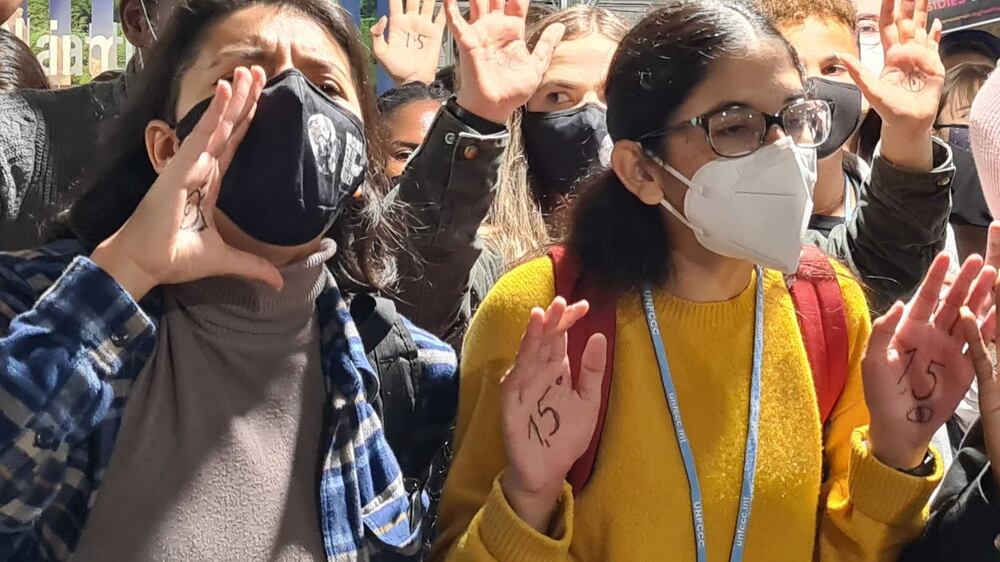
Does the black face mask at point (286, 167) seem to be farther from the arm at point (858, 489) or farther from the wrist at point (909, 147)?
the wrist at point (909, 147)

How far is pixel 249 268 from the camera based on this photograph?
1483 mm

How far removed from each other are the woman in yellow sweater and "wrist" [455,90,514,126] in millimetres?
260

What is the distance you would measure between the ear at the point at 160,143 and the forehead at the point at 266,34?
0.12 metres

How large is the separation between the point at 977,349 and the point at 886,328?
15 centimetres

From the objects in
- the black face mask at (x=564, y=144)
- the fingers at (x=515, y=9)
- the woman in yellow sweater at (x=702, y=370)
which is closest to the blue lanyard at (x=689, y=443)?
the woman in yellow sweater at (x=702, y=370)

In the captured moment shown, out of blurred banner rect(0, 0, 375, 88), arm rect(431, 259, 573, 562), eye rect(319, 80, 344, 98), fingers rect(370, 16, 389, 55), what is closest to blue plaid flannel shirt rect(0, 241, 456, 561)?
arm rect(431, 259, 573, 562)

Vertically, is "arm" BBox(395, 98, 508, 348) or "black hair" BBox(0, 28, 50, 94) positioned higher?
"arm" BBox(395, 98, 508, 348)

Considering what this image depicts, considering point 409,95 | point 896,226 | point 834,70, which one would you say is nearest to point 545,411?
point 896,226

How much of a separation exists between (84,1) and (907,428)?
7.05 meters

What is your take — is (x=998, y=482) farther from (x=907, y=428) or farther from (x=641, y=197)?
(x=641, y=197)

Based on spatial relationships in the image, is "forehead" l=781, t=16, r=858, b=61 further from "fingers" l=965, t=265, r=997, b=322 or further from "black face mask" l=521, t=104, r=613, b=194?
"fingers" l=965, t=265, r=997, b=322

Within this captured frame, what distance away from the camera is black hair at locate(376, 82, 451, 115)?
359 cm

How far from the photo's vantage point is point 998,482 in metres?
1.65

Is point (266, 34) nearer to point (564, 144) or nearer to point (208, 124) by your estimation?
point (208, 124)
